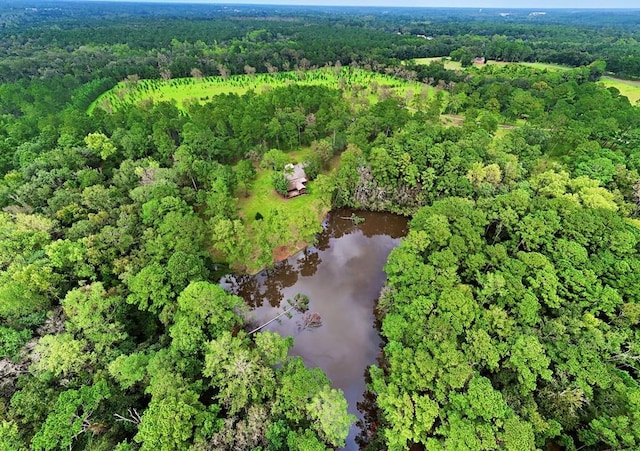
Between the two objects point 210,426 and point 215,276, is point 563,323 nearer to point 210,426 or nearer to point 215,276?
point 210,426

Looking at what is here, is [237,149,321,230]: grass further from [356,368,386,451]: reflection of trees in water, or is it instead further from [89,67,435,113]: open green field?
[89,67,435,113]: open green field

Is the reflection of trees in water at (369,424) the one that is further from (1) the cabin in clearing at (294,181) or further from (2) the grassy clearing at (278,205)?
(1) the cabin in clearing at (294,181)

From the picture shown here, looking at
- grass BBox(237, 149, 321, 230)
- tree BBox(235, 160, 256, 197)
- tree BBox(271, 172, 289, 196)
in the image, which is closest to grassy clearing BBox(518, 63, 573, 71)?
grass BBox(237, 149, 321, 230)

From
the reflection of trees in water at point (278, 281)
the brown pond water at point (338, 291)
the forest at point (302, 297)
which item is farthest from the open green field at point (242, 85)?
the reflection of trees in water at point (278, 281)

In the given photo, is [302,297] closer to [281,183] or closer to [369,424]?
[369,424]

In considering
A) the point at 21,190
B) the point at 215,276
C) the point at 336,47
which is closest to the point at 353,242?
the point at 215,276

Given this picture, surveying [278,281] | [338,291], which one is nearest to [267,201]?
[278,281]
